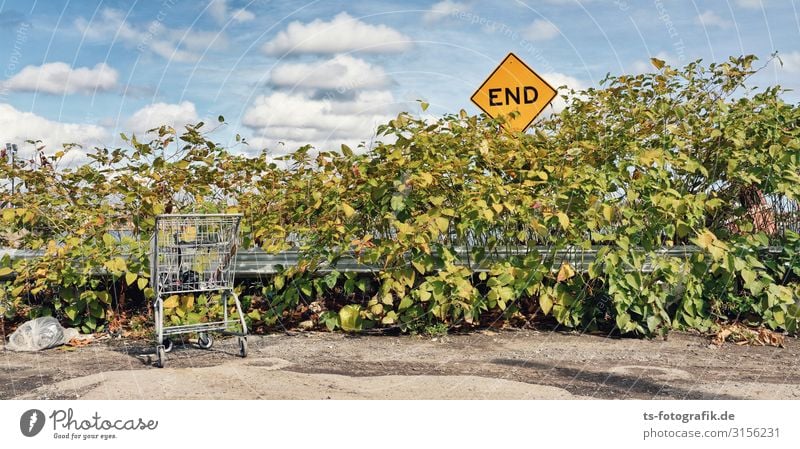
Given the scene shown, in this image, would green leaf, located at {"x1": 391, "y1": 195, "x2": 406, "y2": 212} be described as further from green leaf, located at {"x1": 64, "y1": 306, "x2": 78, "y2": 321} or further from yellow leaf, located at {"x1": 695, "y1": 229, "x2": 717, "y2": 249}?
green leaf, located at {"x1": 64, "y1": 306, "x2": 78, "y2": 321}

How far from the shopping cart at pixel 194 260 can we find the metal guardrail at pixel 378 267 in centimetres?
79

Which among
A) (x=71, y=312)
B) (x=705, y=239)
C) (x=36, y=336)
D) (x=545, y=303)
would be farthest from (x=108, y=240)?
(x=705, y=239)

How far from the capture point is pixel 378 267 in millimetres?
7559

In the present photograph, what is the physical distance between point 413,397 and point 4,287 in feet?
15.9

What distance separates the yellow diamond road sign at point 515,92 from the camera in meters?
9.43

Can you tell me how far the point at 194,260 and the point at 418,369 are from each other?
6.95 ft

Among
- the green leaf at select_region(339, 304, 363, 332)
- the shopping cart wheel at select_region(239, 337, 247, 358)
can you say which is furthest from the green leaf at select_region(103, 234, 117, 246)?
the green leaf at select_region(339, 304, 363, 332)

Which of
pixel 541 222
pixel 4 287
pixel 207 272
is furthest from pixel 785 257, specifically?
pixel 4 287

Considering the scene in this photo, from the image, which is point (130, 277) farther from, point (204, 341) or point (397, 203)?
point (397, 203)

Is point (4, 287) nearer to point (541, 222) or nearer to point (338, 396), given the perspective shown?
point (338, 396)

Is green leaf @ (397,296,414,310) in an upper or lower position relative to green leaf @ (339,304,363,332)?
upper

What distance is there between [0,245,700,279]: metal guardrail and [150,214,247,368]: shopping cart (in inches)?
31.2

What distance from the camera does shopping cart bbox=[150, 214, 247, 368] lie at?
6.73 metres

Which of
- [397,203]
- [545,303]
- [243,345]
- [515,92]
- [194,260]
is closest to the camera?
[243,345]
